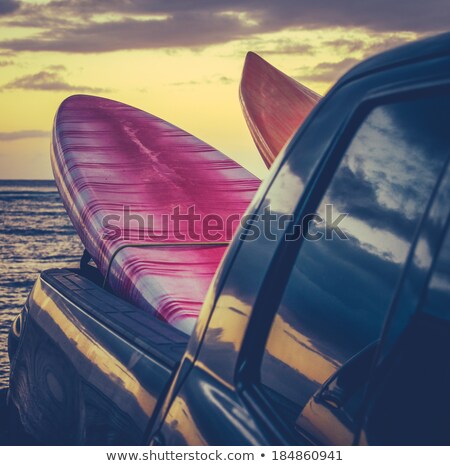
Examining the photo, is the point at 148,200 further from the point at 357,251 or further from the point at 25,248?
the point at 25,248

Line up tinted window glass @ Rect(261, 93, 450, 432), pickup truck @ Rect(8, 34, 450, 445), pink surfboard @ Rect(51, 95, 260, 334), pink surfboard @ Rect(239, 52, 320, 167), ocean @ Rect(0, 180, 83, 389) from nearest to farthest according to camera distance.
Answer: pickup truck @ Rect(8, 34, 450, 445), tinted window glass @ Rect(261, 93, 450, 432), pink surfboard @ Rect(51, 95, 260, 334), pink surfboard @ Rect(239, 52, 320, 167), ocean @ Rect(0, 180, 83, 389)

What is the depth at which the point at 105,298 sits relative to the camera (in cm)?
204

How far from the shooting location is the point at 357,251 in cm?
110

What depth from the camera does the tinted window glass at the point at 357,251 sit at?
1011 mm

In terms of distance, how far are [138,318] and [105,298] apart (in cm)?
26

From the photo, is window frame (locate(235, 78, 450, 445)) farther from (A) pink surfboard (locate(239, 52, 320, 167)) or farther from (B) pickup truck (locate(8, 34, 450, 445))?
(A) pink surfboard (locate(239, 52, 320, 167))

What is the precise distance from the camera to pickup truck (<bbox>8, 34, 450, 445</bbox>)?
2.97 ft

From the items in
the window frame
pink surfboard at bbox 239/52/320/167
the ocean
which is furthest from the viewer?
the ocean

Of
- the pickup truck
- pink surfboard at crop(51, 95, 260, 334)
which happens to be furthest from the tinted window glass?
pink surfboard at crop(51, 95, 260, 334)

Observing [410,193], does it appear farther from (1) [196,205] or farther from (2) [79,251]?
(2) [79,251]

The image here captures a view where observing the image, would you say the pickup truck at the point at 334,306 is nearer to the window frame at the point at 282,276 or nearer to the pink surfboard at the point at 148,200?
the window frame at the point at 282,276

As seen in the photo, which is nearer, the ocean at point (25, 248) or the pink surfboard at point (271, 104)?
the pink surfboard at point (271, 104)

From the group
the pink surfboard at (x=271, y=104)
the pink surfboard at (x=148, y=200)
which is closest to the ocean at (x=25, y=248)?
the pink surfboard at (x=148, y=200)

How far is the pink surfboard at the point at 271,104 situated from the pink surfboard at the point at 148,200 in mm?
745
